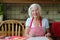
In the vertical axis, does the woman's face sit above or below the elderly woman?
above

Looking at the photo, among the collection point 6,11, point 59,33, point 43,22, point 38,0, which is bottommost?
point 59,33

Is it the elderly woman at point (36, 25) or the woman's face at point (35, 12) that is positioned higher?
the woman's face at point (35, 12)

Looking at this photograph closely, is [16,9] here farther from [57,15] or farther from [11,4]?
[57,15]

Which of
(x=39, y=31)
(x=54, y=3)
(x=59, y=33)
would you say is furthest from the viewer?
(x=54, y=3)

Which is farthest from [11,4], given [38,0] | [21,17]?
[38,0]

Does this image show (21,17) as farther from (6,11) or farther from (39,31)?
(39,31)

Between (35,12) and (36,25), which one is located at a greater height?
(35,12)

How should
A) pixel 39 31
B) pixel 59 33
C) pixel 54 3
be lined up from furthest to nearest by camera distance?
pixel 54 3 < pixel 59 33 < pixel 39 31

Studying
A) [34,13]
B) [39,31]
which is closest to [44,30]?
[39,31]

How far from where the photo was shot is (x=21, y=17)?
3717 mm

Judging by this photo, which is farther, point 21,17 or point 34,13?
point 21,17

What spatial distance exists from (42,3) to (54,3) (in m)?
0.28

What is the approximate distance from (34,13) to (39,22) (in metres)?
0.19

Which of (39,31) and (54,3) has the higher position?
(54,3)
